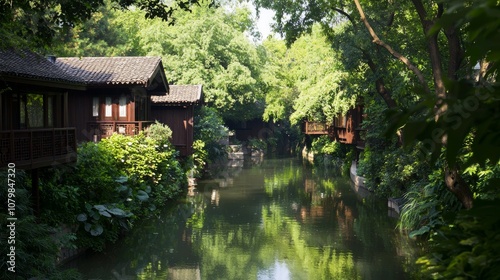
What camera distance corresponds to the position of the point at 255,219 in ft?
65.7

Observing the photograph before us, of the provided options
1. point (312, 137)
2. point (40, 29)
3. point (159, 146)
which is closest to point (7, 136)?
point (40, 29)

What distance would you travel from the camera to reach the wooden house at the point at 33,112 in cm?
1184

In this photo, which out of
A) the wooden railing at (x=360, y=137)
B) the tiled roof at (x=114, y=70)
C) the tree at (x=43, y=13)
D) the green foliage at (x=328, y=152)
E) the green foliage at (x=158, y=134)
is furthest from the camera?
the green foliage at (x=328, y=152)

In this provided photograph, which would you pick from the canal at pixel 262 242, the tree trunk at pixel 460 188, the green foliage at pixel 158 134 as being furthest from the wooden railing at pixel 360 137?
the tree trunk at pixel 460 188

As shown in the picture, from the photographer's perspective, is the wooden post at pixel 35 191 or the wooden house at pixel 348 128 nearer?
the wooden post at pixel 35 191

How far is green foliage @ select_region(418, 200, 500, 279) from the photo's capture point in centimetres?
161

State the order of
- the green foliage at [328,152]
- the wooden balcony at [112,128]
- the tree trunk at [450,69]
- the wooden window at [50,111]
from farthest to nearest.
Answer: the green foliage at [328,152] < the wooden balcony at [112,128] < the wooden window at [50,111] < the tree trunk at [450,69]

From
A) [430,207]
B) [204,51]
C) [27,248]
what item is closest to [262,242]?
[430,207]

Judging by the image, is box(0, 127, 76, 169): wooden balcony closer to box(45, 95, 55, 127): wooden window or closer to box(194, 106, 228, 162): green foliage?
box(45, 95, 55, 127): wooden window

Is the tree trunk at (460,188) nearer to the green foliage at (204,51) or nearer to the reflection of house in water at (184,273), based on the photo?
the reflection of house in water at (184,273)

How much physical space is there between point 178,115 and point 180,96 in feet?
3.50

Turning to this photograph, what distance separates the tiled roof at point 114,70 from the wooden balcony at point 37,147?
341 inches

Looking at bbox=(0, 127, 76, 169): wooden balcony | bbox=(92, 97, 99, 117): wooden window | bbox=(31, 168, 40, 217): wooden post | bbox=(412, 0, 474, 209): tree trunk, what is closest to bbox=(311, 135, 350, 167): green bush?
bbox=(92, 97, 99, 117): wooden window

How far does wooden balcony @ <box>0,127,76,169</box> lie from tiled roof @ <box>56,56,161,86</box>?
28.5ft
